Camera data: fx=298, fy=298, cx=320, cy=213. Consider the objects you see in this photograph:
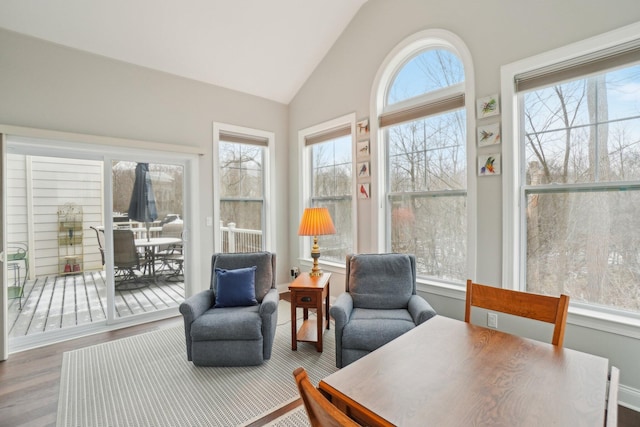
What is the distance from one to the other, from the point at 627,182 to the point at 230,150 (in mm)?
4120

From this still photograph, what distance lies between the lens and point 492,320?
2572mm

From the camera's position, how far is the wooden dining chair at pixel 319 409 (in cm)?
64

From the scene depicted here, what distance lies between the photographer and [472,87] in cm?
268

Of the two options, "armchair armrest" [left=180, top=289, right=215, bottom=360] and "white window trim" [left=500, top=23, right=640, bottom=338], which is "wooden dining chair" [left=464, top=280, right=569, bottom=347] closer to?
"white window trim" [left=500, top=23, right=640, bottom=338]

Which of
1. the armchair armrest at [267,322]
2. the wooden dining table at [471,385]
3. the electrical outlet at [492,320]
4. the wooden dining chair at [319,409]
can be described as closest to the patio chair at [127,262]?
the armchair armrest at [267,322]

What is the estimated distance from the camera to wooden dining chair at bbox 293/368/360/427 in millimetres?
644

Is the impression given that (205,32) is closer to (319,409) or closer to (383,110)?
(383,110)

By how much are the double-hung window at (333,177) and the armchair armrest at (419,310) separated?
1385 mm

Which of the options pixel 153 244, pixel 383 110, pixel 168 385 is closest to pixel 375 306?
pixel 168 385

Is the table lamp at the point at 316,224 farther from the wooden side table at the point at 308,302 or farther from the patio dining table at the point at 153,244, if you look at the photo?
the patio dining table at the point at 153,244

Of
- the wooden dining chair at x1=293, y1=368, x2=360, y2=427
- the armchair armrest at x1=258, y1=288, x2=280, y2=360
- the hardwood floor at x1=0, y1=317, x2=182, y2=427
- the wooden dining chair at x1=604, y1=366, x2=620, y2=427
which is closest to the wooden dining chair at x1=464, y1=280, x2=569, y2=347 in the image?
the wooden dining chair at x1=604, y1=366, x2=620, y2=427

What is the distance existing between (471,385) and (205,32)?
12.9 ft

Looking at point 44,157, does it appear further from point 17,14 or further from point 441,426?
point 441,426

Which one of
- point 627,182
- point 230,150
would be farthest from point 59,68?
point 627,182
